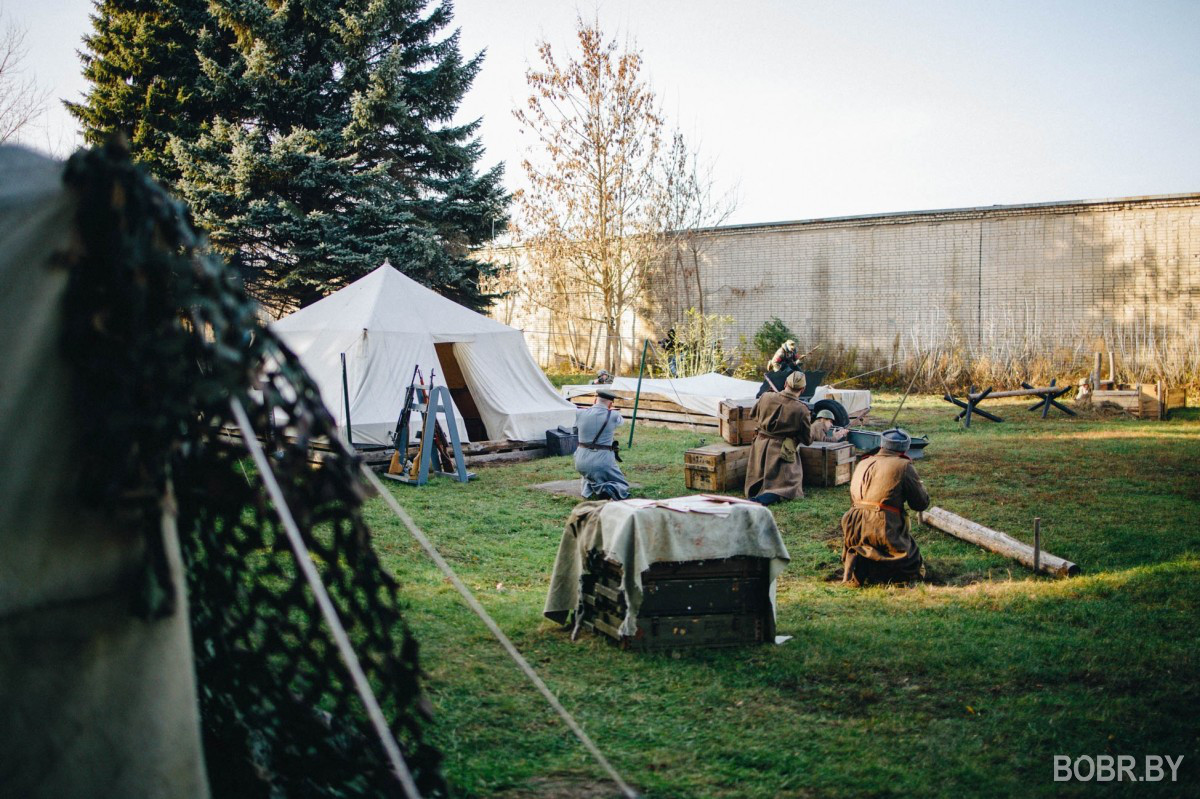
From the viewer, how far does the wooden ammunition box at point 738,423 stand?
464 inches

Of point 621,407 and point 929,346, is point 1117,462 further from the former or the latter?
point 929,346

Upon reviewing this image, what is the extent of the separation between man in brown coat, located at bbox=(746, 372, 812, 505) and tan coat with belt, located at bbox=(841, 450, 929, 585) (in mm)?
2794

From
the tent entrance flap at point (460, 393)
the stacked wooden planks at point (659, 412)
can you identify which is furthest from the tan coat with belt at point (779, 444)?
the tent entrance flap at point (460, 393)

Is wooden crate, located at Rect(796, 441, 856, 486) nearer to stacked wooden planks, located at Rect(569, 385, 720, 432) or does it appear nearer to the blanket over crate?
stacked wooden planks, located at Rect(569, 385, 720, 432)

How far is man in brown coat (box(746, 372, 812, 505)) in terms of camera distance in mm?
9953

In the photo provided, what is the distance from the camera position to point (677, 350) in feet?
69.1

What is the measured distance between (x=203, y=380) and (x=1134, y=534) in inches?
343

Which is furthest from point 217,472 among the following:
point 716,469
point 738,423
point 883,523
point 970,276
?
point 970,276

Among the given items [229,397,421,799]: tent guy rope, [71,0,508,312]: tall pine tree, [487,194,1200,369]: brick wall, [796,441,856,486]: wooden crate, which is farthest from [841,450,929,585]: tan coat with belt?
[487,194,1200,369]: brick wall

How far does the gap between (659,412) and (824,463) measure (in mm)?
6512

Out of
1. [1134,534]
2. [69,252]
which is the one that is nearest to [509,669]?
[69,252]

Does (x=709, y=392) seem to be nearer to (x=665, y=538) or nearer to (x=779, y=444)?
(x=779, y=444)

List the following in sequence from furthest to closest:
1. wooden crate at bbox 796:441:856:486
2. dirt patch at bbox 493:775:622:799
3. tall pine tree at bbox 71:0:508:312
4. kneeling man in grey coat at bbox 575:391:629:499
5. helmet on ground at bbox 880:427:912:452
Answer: tall pine tree at bbox 71:0:508:312 → wooden crate at bbox 796:441:856:486 → kneeling man in grey coat at bbox 575:391:629:499 → helmet on ground at bbox 880:427:912:452 → dirt patch at bbox 493:775:622:799

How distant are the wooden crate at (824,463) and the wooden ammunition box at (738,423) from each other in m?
0.94
